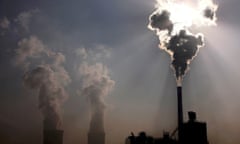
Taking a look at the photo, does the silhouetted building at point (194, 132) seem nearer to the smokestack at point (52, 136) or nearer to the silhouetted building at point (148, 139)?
the silhouetted building at point (148, 139)

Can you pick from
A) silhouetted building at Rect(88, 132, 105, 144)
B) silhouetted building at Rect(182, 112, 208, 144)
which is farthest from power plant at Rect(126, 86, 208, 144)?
silhouetted building at Rect(88, 132, 105, 144)

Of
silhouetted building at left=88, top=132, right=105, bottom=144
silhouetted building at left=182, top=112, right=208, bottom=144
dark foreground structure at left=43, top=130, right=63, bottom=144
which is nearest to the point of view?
silhouetted building at left=182, top=112, right=208, bottom=144

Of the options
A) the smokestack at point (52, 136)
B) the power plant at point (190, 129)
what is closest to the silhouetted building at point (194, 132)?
the power plant at point (190, 129)

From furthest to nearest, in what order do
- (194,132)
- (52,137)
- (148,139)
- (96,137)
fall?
(96,137) < (52,137) < (148,139) < (194,132)

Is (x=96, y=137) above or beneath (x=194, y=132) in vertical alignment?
beneath

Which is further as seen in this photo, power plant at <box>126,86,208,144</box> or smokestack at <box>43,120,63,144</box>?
smokestack at <box>43,120,63,144</box>

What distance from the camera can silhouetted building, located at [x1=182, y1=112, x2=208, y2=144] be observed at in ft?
184

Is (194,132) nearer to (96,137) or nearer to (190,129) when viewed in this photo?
(190,129)

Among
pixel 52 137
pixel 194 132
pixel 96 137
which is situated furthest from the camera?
pixel 96 137

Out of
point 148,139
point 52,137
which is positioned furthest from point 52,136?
point 148,139

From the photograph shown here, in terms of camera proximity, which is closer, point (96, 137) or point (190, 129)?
point (190, 129)

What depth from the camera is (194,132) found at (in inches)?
2231

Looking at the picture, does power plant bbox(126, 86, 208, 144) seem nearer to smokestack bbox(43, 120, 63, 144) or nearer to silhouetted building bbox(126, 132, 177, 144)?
silhouetted building bbox(126, 132, 177, 144)

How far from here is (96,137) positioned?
4021 inches
